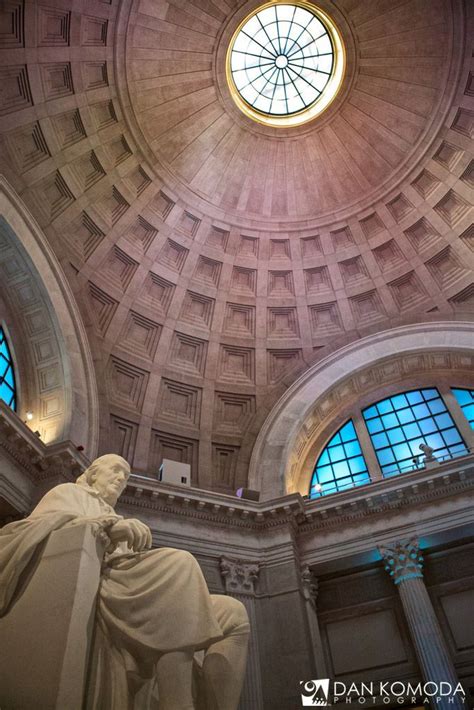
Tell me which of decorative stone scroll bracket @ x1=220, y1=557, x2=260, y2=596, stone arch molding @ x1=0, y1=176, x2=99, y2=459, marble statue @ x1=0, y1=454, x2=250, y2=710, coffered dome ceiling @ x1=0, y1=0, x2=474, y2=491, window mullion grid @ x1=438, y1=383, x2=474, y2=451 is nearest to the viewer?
marble statue @ x1=0, y1=454, x2=250, y2=710

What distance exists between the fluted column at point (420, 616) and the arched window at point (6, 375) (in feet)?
37.2

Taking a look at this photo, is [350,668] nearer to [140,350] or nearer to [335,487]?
[335,487]

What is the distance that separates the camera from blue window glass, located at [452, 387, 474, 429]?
57.7 ft

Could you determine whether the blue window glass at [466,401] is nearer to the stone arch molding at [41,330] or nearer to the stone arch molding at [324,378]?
the stone arch molding at [324,378]

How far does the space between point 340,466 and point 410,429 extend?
274 centimetres

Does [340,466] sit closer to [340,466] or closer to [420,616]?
[340,466]

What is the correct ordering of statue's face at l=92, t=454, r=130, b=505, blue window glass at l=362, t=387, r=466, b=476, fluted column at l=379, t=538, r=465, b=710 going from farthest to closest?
1. blue window glass at l=362, t=387, r=466, b=476
2. fluted column at l=379, t=538, r=465, b=710
3. statue's face at l=92, t=454, r=130, b=505

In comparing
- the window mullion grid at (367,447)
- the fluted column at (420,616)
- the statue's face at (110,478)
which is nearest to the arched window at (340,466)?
the window mullion grid at (367,447)

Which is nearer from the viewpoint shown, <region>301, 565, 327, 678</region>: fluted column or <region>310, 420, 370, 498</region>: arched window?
<region>301, 565, 327, 678</region>: fluted column

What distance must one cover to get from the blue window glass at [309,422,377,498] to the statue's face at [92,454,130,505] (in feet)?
40.9

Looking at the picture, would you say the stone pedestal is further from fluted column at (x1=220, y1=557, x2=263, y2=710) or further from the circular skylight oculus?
the circular skylight oculus

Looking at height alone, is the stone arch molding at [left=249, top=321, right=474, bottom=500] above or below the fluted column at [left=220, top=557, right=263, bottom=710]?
above

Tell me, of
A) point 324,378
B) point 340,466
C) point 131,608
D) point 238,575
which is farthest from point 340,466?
point 131,608

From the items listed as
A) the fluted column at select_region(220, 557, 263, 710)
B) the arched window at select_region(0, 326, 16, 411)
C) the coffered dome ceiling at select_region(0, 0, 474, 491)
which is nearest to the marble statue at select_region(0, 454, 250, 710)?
the fluted column at select_region(220, 557, 263, 710)
